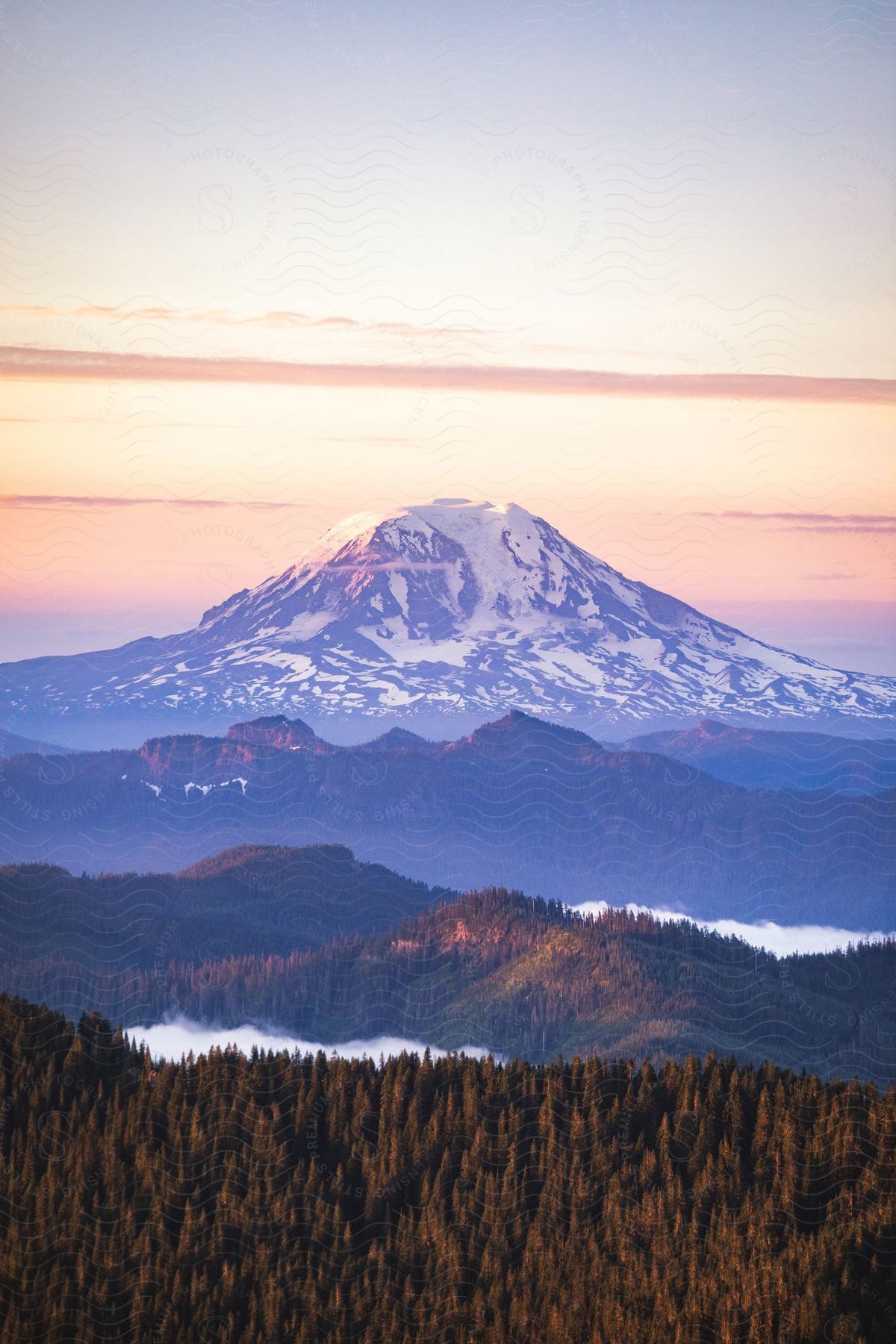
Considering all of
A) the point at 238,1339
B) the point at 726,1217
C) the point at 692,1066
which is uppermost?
the point at 692,1066

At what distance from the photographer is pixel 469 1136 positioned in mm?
150375

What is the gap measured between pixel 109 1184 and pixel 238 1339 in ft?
62.7

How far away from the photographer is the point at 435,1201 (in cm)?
14188

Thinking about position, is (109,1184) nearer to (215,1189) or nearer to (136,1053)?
(215,1189)

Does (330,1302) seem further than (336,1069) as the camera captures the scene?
No

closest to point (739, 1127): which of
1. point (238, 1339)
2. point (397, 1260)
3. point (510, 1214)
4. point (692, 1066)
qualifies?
point (692, 1066)

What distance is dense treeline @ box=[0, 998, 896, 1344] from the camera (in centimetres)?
12388

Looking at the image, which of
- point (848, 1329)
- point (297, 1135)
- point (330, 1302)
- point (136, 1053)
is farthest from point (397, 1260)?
point (136, 1053)

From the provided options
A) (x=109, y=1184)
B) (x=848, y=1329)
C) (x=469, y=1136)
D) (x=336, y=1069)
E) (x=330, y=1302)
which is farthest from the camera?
(x=336, y=1069)

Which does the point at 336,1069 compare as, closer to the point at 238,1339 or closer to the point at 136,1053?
the point at 136,1053

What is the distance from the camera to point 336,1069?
16650 cm

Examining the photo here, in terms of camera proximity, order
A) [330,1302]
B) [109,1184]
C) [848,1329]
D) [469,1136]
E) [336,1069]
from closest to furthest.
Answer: [848,1329]
[330,1302]
[109,1184]
[469,1136]
[336,1069]

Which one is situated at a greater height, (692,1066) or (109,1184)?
(692,1066)

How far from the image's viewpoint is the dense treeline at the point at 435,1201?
123875 mm
